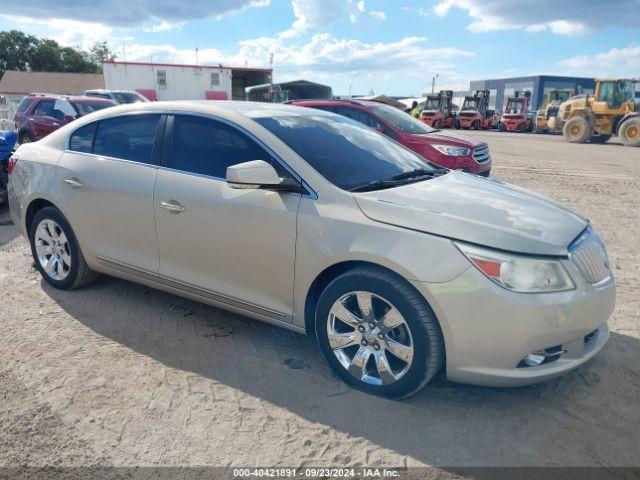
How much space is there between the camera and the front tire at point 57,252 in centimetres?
428

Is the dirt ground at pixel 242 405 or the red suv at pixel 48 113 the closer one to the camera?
the dirt ground at pixel 242 405

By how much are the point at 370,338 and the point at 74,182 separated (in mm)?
2765

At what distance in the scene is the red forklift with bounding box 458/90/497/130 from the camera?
120ft

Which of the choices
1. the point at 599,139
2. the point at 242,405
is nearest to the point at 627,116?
the point at 599,139

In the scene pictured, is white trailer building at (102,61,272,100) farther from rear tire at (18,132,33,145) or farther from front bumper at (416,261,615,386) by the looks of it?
front bumper at (416,261,615,386)

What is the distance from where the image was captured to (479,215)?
112 inches

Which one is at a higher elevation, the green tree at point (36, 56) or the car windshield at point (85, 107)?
the green tree at point (36, 56)

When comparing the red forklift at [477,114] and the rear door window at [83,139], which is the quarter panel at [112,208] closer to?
the rear door window at [83,139]

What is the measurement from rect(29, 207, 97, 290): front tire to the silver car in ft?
0.10

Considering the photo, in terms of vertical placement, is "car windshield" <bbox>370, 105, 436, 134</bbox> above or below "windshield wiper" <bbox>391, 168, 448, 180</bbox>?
above

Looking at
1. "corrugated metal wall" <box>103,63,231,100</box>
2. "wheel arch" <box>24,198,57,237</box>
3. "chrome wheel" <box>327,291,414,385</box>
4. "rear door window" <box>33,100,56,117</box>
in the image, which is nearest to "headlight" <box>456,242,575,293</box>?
"chrome wheel" <box>327,291,414,385</box>

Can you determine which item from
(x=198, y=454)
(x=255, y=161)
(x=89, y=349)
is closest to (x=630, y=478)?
(x=198, y=454)

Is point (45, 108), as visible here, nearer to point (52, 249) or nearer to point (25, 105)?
point (25, 105)

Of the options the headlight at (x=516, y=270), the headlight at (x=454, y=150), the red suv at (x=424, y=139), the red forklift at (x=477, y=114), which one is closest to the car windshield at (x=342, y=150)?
the headlight at (x=516, y=270)
